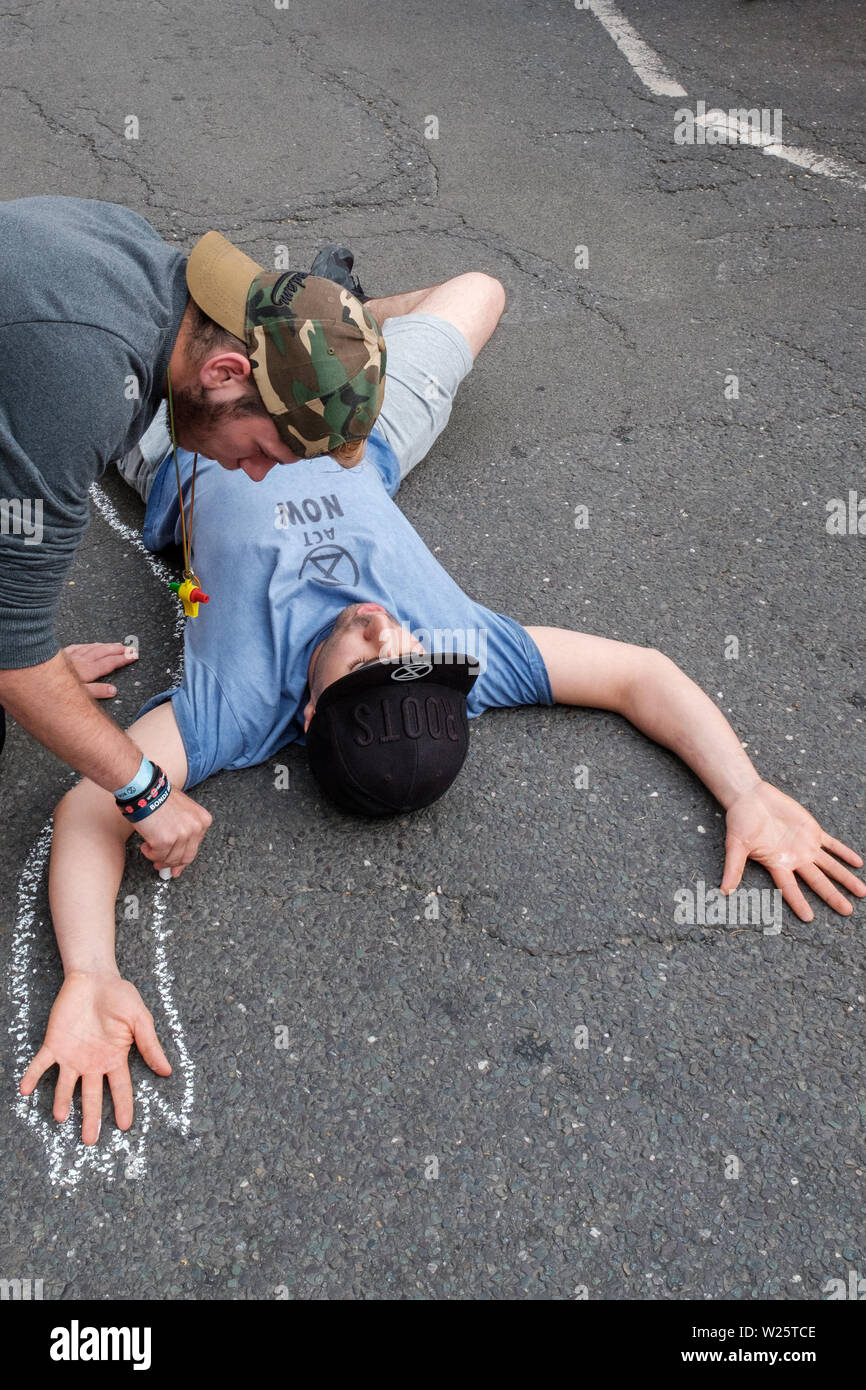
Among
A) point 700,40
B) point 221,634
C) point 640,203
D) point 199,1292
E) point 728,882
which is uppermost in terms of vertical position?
point 700,40

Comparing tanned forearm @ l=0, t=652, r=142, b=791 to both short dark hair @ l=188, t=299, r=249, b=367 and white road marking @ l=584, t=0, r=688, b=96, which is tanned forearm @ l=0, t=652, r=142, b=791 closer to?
short dark hair @ l=188, t=299, r=249, b=367

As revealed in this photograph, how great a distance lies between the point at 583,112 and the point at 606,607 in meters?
3.90

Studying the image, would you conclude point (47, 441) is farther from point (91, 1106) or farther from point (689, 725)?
point (689, 725)

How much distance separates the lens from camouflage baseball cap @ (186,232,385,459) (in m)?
2.10

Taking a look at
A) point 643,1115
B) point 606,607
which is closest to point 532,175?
point 606,607

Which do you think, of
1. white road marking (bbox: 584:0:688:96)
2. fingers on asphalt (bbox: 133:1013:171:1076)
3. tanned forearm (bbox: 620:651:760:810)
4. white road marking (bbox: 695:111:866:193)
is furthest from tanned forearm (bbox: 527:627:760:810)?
white road marking (bbox: 584:0:688:96)

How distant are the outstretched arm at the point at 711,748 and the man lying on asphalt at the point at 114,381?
948mm

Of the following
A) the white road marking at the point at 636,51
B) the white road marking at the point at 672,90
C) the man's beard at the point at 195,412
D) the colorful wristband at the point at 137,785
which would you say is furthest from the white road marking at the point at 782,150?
the colorful wristband at the point at 137,785

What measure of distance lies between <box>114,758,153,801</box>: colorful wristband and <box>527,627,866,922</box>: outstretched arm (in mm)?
1138

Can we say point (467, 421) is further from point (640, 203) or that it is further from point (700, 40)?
point (700, 40)

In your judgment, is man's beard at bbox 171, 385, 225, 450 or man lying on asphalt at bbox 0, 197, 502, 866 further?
man's beard at bbox 171, 385, 225, 450

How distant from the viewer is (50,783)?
2838 mm

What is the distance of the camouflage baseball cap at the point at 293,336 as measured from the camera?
6.90 feet

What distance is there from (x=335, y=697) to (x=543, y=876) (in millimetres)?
658
